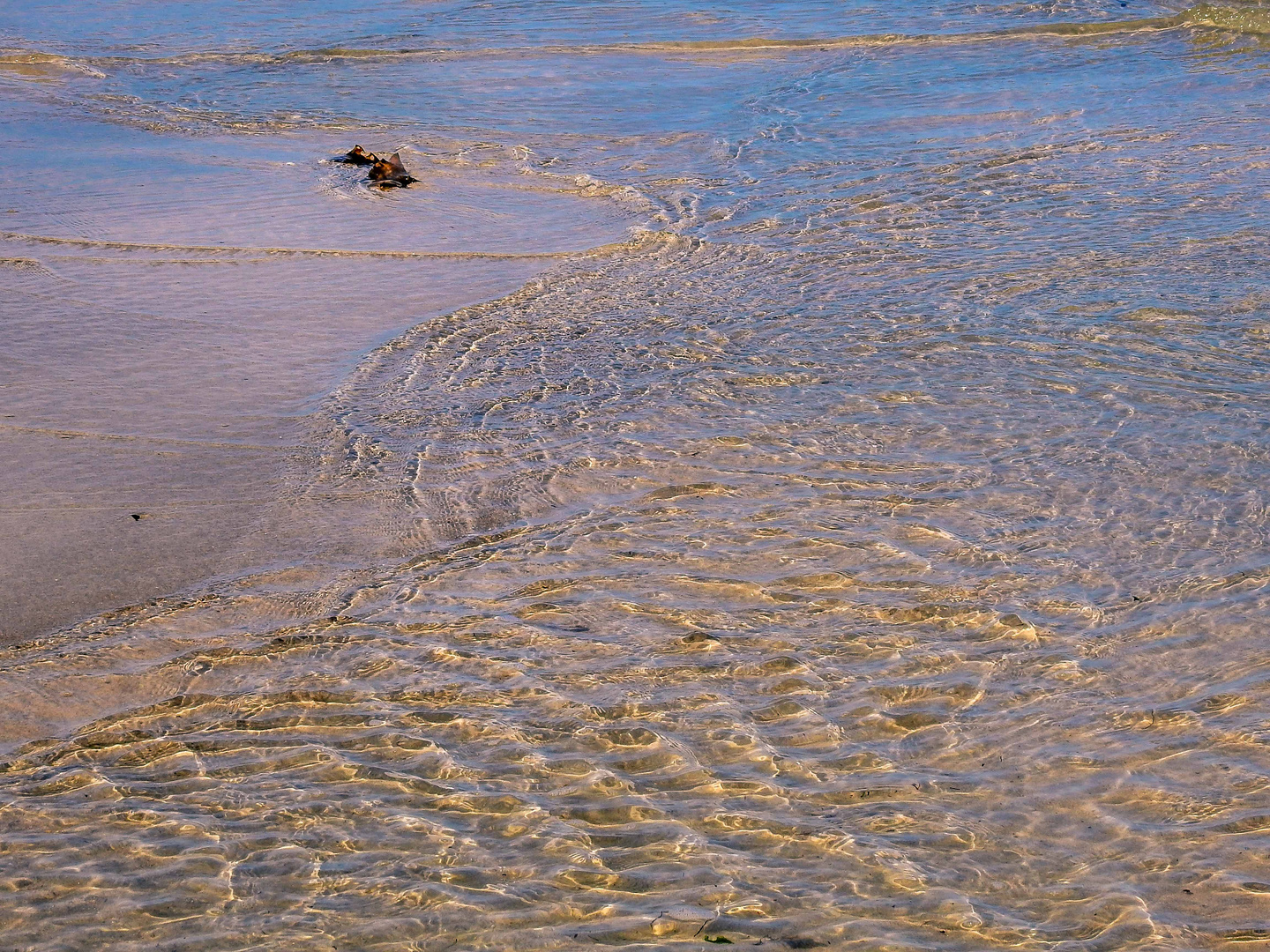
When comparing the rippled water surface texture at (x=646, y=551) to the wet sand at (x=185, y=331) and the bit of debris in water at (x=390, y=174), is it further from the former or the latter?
the bit of debris in water at (x=390, y=174)

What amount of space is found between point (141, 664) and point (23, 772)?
58 cm

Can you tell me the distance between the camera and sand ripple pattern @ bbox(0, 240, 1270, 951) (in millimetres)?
2928

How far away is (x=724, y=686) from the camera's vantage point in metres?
3.74

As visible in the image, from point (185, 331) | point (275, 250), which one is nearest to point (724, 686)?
point (185, 331)

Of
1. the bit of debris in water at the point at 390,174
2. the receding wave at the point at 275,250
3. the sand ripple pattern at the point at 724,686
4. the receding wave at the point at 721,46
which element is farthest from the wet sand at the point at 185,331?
the receding wave at the point at 721,46

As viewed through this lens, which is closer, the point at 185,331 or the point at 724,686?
the point at 724,686

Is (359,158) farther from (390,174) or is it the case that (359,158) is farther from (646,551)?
(646,551)

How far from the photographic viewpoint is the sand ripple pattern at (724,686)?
293 cm

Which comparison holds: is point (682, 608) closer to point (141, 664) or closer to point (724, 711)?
point (724, 711)

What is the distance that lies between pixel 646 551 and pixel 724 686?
908 millimetres

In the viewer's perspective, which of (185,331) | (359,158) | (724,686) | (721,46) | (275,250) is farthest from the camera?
(721,46)

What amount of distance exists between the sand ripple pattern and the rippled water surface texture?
0.05ft

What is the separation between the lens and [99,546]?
15.3 ft

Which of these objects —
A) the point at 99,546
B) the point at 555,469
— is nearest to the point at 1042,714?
the point at 555,469
